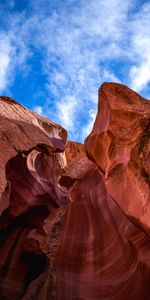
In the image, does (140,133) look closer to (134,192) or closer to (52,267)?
(134,192)

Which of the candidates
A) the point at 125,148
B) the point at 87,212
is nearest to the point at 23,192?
the point at 87,212

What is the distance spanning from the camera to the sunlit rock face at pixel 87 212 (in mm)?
6031

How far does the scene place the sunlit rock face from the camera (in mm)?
6031

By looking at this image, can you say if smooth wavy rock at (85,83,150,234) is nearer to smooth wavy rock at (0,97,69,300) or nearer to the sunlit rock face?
the sunlit rock face

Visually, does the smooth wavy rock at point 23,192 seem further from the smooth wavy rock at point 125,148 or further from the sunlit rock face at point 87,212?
the smooth wavy rock at point 125,148

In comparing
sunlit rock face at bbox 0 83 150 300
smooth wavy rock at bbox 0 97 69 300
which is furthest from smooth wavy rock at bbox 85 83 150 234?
smooth wavy rock at bbox 0 97 69 300

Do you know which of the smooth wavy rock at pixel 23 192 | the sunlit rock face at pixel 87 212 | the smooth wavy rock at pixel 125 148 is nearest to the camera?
the smooth wavy rock at pixel 125 148

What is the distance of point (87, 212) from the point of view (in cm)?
932

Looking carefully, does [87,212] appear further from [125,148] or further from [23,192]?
[23,192]

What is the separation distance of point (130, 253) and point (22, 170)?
22.3ft

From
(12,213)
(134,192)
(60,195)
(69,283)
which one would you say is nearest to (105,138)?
(134,192)

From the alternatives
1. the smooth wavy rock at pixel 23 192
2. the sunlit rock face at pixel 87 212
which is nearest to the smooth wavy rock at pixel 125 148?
the sunlit rock face at pixel 87 212

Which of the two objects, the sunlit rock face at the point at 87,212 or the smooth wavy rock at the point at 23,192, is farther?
the smooth wavy rock at the point at 23,192

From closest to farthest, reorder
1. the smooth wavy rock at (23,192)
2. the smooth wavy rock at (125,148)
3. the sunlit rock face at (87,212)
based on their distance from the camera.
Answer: the smooth wavy rock at (125,148), the sunlit rock face at (87,212), the smooth wavy rock at (23,192)
